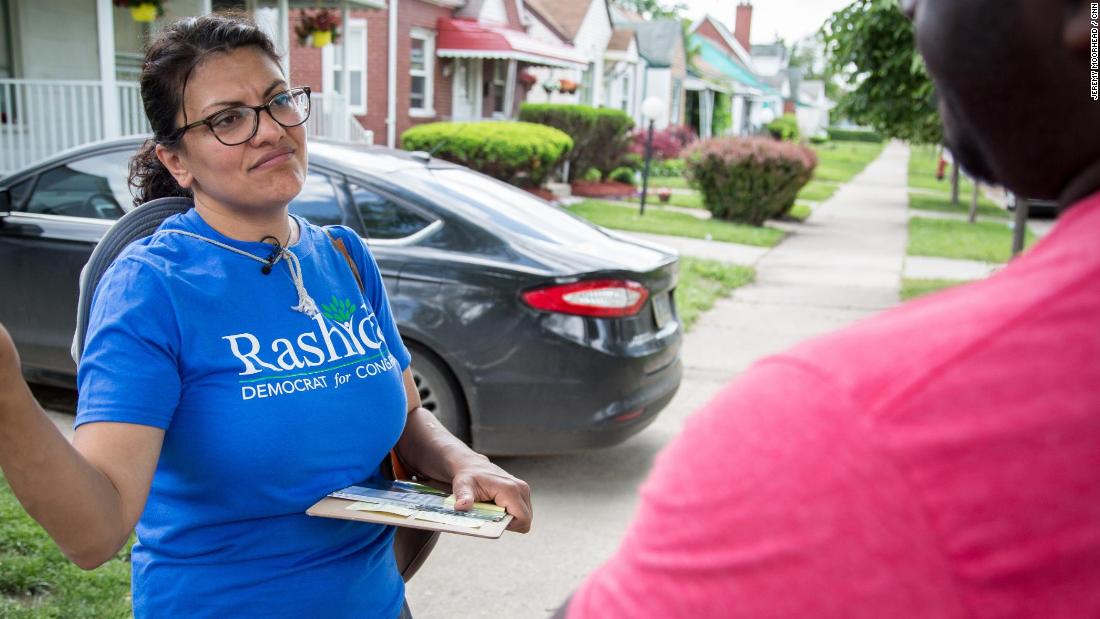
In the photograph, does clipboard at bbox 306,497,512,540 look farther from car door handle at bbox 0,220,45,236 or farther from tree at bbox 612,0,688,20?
tree at bbox 612,0,688,20

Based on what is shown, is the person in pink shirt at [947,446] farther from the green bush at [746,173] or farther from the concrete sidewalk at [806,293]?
the green bush at [746,173]

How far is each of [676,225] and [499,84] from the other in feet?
33.5

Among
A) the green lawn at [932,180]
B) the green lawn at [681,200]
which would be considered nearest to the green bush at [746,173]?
the green lawn at [681,200]

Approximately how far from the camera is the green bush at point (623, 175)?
83.7ft

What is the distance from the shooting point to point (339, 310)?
6.20 ft

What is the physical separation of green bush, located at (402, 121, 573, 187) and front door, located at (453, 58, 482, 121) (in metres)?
4.89

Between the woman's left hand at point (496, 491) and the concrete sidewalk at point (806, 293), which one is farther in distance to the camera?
the concrete sidewalk at point (806, 293)

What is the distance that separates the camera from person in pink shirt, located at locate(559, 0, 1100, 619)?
627 millimetres

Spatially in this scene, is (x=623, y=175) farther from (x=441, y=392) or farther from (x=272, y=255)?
(x=272, y=255)

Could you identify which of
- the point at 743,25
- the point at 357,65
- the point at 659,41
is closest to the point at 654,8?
the point at 743,25

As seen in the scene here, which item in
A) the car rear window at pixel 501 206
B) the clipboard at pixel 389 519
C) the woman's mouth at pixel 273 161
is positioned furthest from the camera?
the car rear window at pixel 501 206

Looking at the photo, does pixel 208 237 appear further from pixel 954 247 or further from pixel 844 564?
pixel 954 247

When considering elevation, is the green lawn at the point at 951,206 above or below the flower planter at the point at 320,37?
below

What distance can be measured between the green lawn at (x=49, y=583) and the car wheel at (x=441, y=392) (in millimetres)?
1528
